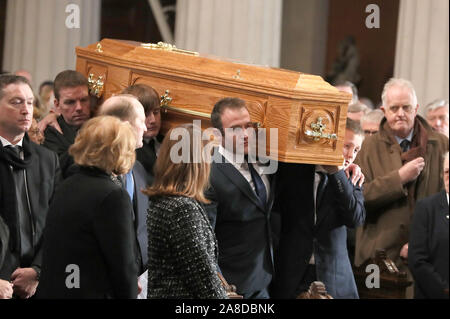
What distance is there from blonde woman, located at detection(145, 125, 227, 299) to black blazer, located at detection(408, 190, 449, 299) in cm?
109

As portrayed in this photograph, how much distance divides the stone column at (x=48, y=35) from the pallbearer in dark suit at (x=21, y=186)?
19.2 ft

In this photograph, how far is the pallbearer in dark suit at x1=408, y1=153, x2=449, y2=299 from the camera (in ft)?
14.4

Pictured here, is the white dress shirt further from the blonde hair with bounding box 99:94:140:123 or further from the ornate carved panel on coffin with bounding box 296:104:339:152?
the blonde hair with bounding box 99:94:140:123

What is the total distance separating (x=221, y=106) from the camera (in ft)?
16.0

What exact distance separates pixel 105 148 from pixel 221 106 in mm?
1166

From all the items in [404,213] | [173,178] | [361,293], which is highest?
[173,178]

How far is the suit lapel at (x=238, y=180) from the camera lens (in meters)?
4.81

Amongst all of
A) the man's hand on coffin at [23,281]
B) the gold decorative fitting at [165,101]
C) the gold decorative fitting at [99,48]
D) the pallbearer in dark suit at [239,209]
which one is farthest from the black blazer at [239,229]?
the gold decorative fitting at [99,48]

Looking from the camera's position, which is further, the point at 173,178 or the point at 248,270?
the point at 248,270

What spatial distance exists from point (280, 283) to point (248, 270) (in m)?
0.32

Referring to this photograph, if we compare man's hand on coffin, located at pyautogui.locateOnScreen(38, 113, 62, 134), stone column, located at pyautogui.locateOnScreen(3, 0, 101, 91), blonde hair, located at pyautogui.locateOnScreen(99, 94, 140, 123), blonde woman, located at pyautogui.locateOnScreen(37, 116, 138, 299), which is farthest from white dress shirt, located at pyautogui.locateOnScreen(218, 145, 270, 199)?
stone column, located at pyautogui.locateOnScreen(3, 0, 101, 91)
